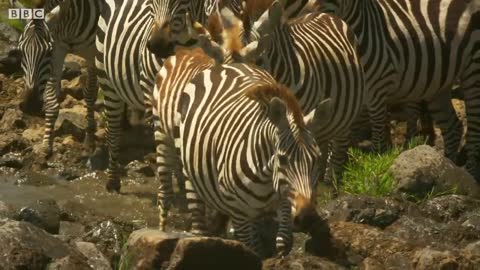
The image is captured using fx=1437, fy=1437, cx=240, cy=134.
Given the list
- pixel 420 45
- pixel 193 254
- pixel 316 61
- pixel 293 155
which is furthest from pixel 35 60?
pixel 293 155

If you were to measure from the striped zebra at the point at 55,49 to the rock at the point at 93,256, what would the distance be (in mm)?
4700

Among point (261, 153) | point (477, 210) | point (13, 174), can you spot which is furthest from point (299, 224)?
point (13, 174)

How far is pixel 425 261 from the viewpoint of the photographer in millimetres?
11414

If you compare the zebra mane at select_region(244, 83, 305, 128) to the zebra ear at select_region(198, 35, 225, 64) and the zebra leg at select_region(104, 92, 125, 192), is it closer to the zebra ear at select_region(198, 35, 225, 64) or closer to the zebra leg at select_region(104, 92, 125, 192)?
the zebra ear at select_region(198, 35, 225, 64)

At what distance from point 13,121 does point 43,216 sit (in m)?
4.33

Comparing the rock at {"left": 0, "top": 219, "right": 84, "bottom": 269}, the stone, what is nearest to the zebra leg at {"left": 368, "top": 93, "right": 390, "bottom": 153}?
the stone

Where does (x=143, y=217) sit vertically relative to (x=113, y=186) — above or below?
below

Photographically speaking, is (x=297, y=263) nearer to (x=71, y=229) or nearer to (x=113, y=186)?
(x=71, y=229)

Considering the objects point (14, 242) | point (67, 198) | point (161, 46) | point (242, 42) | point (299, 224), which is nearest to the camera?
point (299, 224)

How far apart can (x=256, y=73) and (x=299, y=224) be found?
182cm

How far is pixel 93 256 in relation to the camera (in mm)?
12109

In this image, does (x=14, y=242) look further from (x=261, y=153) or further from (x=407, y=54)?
(x=407, y=54)

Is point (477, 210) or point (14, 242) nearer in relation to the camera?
point (14, 242)

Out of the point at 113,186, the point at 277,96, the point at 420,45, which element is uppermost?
the point at 420,45
